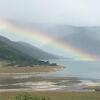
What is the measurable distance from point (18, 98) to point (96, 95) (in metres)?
33.5

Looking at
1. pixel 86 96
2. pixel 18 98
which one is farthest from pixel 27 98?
pixel 86 96

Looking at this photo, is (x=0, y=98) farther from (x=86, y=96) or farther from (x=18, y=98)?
(x=18, y=98)

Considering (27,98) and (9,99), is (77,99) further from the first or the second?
(27,98)

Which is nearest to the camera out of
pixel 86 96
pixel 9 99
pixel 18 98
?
pixel 18 98

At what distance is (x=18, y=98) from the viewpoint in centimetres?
4259

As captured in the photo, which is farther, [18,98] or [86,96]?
[86,96]

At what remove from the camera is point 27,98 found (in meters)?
42.8

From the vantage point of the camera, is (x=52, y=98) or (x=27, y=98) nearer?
(x=27, y=98)

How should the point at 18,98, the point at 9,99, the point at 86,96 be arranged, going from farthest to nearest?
1. the point at 86,96
2. the point at 9,99
3. the point at 18,98

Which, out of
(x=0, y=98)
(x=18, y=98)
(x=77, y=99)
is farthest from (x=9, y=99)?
(x=18, y=98)

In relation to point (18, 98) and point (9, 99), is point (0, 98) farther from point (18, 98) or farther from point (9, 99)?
point (18, 98)

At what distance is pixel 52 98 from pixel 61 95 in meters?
5.91

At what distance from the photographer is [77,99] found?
67625 mm

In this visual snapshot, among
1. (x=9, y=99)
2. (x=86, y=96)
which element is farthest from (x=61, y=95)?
(x=9, y=99)
